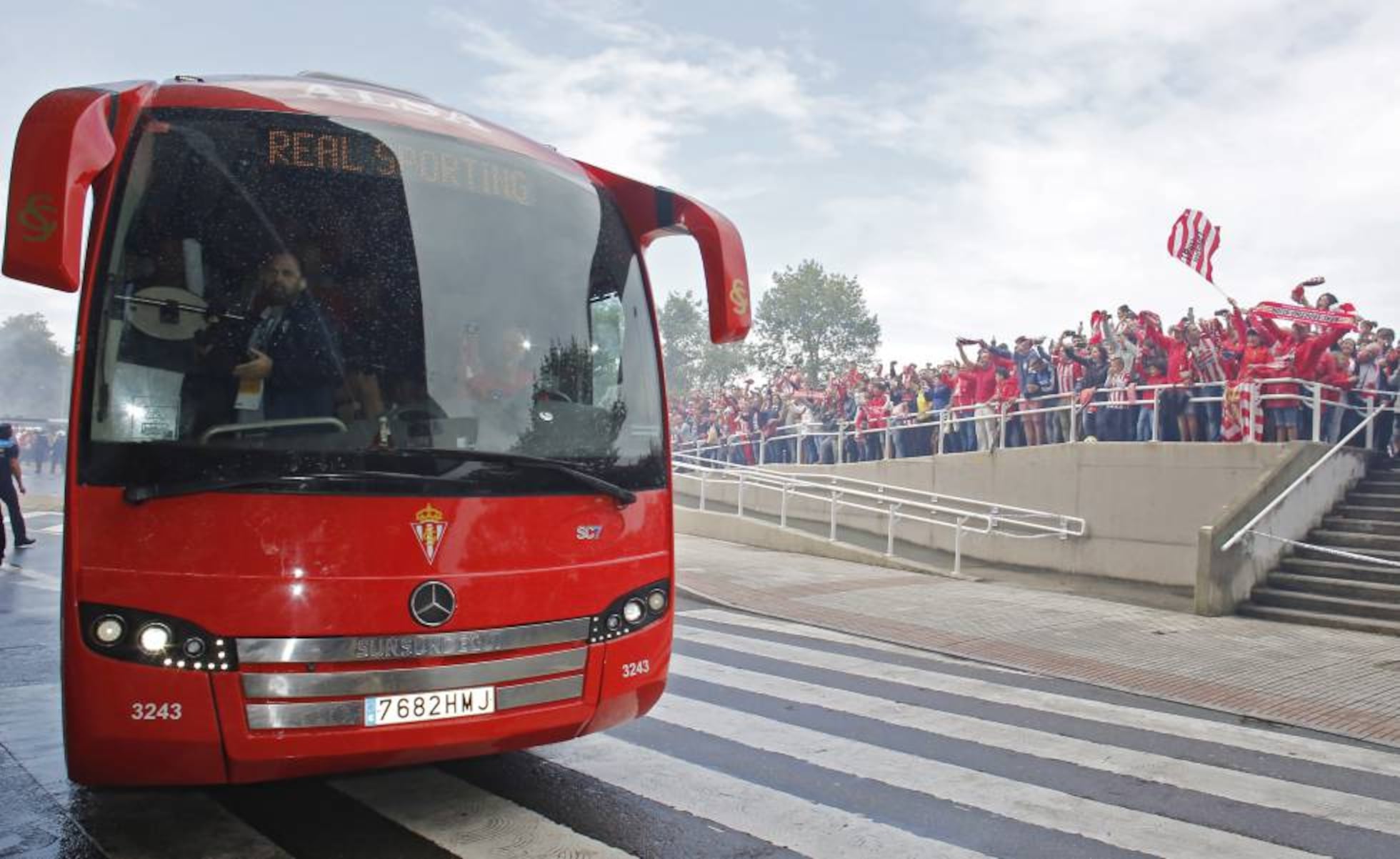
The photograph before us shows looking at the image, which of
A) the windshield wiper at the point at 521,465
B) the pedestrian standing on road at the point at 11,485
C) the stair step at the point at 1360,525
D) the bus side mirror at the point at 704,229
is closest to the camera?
the windshield wiper at the point at 521,465

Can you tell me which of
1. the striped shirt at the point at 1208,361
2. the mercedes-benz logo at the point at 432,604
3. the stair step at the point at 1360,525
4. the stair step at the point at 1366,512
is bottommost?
the stair step at the point at 1360,525

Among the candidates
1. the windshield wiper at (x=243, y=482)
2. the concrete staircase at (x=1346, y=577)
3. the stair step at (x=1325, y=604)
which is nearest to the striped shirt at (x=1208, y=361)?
the concrete staircase at (x=1346, y=577)

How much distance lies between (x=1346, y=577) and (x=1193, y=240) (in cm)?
544

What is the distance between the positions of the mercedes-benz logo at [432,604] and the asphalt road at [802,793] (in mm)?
982

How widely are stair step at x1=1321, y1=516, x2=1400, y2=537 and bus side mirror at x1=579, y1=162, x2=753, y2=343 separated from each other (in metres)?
11.2

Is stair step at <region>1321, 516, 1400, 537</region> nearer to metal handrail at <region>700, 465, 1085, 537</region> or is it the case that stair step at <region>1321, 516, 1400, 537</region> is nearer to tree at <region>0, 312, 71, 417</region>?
metal handrail at <region>700, 465, 1085, 537</region>

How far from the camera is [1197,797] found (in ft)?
17.2

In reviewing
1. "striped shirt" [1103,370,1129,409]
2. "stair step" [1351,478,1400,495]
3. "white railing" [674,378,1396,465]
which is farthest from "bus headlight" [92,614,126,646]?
"stair step" [1351,478,1400,495]

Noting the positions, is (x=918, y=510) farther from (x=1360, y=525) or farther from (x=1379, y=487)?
(x=1360, y=525)

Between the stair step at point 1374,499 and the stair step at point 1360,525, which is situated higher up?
the stair step at point 1374,499

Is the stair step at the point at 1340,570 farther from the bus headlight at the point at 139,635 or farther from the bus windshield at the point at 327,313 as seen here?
the bus headlight at the point at 139,635

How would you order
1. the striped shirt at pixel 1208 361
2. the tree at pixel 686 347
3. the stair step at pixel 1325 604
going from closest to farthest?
the stair step at pixel 1325 604 < the striped shirt at pixel 1208 361 < the tree at pixel 686 347

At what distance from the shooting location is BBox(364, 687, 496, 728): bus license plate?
12.6ft

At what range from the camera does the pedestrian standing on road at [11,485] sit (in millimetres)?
14828
